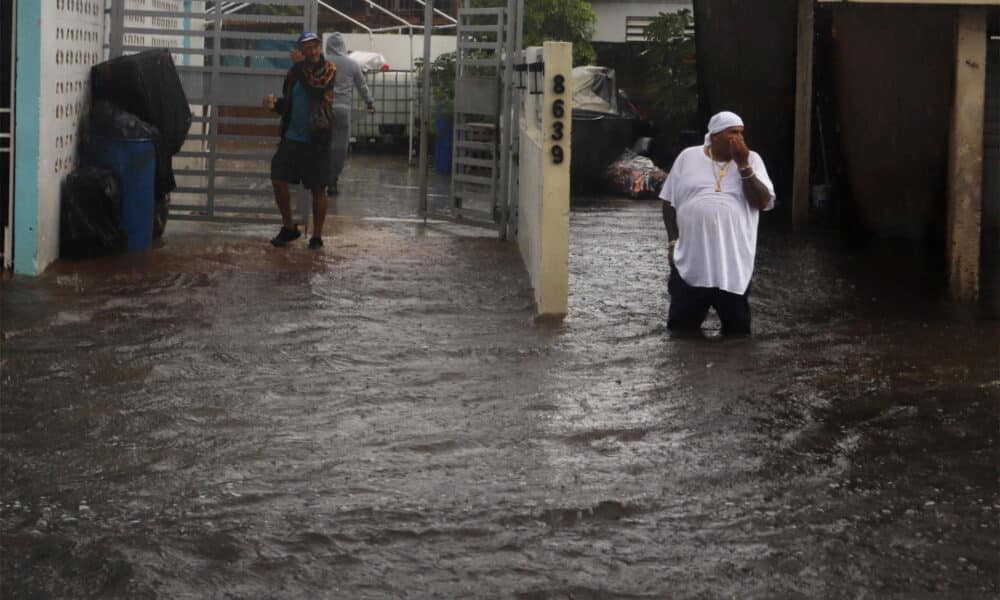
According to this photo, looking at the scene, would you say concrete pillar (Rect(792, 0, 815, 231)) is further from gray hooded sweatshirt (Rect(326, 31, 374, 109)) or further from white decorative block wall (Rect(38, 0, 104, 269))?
white decorative block wall (Rect(38, 0, 104, 269))

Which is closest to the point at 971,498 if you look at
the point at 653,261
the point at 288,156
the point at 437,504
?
the point at 437,504

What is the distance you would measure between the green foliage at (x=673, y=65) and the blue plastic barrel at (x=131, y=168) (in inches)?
471

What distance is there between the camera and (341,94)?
684 inches

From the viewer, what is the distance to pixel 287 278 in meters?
12.3

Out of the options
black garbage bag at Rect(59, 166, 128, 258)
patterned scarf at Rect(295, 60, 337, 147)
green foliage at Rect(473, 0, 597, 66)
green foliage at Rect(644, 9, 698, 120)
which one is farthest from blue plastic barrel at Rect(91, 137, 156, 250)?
green foliage at Rect(473, 0, 597, 66)

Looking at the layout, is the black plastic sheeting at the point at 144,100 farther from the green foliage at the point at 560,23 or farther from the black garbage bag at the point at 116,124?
the green foliage at the point at 560,23

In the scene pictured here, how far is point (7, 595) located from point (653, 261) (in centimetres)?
950

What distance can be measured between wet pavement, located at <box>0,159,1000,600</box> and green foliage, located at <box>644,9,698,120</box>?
12.0 metres

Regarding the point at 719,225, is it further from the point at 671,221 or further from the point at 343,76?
the point at 343,76

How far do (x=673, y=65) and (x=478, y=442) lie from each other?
18.0 m

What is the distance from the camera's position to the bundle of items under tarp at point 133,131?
44.1 feet

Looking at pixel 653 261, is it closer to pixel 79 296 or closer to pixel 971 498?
pixel 79 296

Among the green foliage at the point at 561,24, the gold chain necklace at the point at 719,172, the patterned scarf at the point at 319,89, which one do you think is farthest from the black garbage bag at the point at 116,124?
the green foliage at the point at 561,24

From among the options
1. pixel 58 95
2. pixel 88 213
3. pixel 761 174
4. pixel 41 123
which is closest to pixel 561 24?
pixel 88 213
